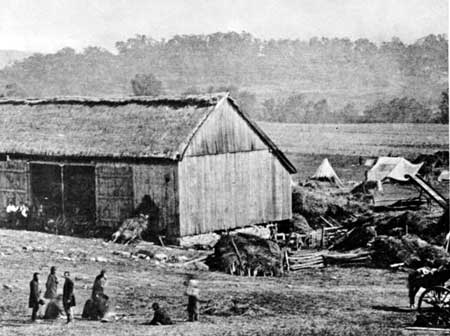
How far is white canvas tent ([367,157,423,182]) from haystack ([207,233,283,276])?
1932cm

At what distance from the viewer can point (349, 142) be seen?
1950 inches

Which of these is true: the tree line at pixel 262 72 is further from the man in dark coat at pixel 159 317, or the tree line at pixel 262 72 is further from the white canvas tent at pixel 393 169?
the man in dark coat at pixel 159 317

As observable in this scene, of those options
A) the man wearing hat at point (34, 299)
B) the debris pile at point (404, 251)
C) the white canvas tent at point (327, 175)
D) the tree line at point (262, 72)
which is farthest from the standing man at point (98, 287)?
the white canvas tent at point (327, 175)

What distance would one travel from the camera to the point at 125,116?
22.5m

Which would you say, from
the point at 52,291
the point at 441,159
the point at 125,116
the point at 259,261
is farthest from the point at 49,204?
the point at 441,159

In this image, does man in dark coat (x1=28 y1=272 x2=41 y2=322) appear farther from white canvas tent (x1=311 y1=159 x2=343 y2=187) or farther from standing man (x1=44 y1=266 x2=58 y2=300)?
white canvas tent (x1=311 y1=159 x2=343 y2=187)

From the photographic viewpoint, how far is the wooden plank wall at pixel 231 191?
69.6ft

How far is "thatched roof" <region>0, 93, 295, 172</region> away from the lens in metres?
21.1

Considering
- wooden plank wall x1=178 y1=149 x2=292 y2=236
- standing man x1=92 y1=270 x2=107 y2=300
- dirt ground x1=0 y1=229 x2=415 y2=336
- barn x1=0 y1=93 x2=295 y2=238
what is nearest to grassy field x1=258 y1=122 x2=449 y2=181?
wooden plank wall x1=178 y1=149 x2=292 y2=236

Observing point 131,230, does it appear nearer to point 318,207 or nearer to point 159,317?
point 159,317

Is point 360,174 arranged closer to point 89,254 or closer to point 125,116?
point 125,116

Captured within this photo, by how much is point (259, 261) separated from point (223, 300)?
402 cm

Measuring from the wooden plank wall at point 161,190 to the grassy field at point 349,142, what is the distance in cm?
2168

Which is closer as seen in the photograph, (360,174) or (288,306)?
(288,306)
